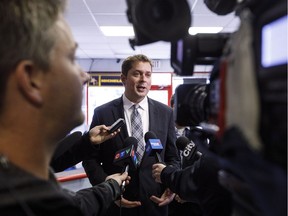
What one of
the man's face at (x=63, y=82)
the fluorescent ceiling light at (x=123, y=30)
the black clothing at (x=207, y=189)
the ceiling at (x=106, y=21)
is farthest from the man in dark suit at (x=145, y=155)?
the fluorescent ceiling light at (x=123, y=30)

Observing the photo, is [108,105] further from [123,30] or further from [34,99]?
[123,30]

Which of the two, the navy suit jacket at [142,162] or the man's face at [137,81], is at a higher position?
the man's face at [137,81]

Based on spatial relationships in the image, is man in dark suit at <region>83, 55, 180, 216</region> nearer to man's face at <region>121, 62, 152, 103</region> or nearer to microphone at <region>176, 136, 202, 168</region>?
man's face at <region>121, 62, 152, 103</region>

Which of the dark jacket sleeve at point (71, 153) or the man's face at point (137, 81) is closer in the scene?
the dark jacket sleeve at point (71, 153)

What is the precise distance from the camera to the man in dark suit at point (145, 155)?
1895mm

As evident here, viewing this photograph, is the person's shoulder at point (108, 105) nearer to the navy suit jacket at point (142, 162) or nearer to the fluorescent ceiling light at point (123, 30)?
the navy suit jacket at point (142, 162)

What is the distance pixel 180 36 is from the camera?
63 cm

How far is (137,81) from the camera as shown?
6.98 feet

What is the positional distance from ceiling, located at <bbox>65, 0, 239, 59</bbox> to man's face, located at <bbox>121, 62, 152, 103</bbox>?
1.05 feet

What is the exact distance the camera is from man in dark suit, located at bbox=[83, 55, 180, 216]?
1895 millimetres

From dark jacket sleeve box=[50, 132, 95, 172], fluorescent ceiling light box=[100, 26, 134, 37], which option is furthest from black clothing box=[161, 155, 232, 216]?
fluorescent ceiling light box=[100, 26, 134, 37]

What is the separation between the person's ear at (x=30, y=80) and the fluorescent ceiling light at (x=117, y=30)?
4206 millimetres

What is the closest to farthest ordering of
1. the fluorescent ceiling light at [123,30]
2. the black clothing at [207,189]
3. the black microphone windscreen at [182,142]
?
the black clothing at [207,189] < the black microphone windscreen at [182,142] < the fluorescent ceiling light at [123,30]

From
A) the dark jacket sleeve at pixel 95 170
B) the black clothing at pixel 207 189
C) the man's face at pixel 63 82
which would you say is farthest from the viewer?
the dark jacket sleeve at pixel 95 170
